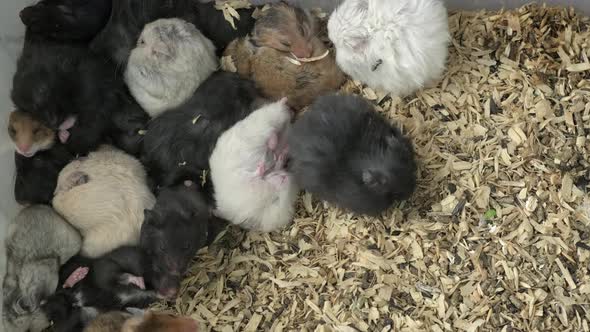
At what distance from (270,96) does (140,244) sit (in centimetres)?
119

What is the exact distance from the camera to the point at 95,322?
3.23m

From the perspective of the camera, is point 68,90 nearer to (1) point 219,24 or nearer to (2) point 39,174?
(2) point 39,174

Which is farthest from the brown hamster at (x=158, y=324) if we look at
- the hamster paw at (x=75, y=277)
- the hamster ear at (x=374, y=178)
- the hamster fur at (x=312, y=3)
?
the hamster fur at (x=312, y=3)

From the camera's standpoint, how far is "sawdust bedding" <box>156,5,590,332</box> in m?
3.27

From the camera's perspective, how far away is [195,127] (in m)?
3.59

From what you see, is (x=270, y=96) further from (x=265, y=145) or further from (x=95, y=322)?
(x=95, y=322)

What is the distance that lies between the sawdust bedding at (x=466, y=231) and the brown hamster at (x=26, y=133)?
3.88ft

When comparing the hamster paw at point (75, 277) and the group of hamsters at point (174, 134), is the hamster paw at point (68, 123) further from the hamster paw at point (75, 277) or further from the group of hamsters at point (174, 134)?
the hamster paw at point (75, 277)

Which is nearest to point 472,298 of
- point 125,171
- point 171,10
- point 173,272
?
point 173,272

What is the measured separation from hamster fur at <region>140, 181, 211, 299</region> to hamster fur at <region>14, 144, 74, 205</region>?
0.71m

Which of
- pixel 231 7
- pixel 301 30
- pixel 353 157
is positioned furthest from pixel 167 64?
pixel 353 157

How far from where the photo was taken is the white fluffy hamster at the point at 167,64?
359 cm

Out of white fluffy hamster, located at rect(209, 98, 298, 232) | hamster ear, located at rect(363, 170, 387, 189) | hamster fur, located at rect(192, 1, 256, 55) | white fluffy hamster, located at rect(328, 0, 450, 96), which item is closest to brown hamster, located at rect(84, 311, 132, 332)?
white fluffy hamster, located at rect(209, 98, 298, 232)

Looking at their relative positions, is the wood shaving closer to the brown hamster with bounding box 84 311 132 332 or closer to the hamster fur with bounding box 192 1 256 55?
the hamster fur with bounding box 192 1 256 55
